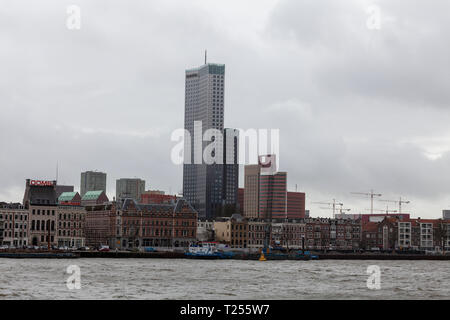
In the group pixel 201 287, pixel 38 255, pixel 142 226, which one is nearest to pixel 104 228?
pixel 142 226

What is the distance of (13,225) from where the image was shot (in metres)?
177

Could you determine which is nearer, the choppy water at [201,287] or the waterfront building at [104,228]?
the choppy water at [201,287]

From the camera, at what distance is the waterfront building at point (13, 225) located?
17562cm

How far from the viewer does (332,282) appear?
3378 inches

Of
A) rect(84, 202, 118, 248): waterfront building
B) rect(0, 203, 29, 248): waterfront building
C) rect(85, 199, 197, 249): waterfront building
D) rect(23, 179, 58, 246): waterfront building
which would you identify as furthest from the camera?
rect(84, 202, 118, 248): waterfront building

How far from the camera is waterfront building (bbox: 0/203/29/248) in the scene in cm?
17562

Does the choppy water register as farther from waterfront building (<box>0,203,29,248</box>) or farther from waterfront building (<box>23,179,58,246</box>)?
waterfront building (<box>23,179,58,246</box>)

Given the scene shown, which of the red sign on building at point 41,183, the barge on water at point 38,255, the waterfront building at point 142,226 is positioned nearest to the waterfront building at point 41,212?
the red sign on building at point 41,183

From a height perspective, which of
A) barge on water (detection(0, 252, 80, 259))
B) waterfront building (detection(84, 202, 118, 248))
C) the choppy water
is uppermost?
waterfront building (detection(84, 202, 118, 248))

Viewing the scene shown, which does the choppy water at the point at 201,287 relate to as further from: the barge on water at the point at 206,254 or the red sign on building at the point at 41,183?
the red sign on building at the point at 41,183

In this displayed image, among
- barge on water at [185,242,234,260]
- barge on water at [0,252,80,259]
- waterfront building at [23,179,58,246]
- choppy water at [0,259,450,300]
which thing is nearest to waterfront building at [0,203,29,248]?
waterfront building at [23,179,58,246]

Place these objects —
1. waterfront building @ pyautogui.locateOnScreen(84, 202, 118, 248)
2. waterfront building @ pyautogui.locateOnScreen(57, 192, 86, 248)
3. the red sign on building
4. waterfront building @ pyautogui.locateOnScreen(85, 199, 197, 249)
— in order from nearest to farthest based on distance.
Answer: the red sign on building, waterfront building @ pyautogui.locateOnScreen(57, 192, 86, 248), waterfront building @ pyautogui.locateOnScreen(85, 199, 197, 249), waterfront building @ pyautogui.locateOnScreen(84, 202, 118, 248)
